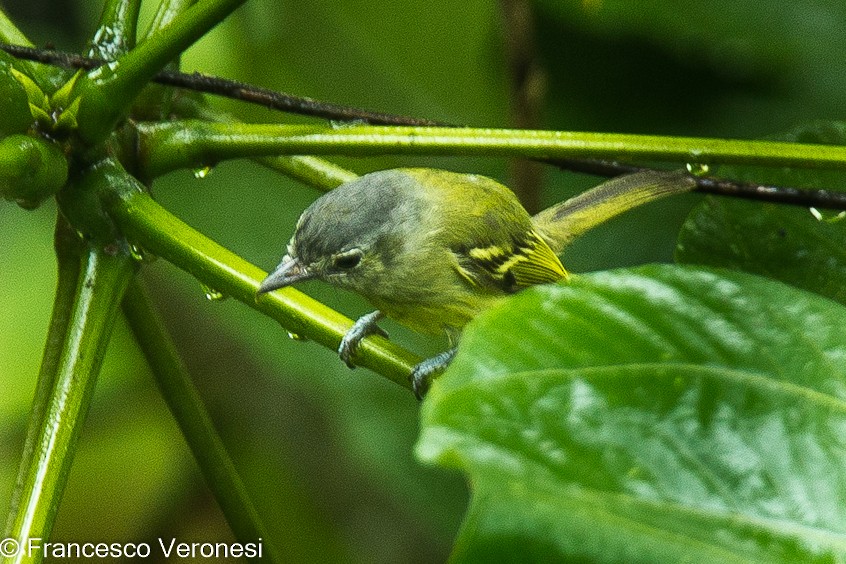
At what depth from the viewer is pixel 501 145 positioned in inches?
56.3

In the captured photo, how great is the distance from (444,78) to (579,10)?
56 cm

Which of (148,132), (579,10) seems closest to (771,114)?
(579,10)

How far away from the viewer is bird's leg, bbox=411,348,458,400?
152 cm

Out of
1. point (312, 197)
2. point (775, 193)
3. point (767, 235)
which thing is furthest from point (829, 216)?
point (312, 197)

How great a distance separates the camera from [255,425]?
2998 mm

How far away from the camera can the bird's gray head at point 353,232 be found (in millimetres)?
2096

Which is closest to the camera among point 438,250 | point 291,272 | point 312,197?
point 291,272

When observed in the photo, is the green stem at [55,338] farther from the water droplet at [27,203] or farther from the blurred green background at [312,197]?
the blurred green background at [312,197]

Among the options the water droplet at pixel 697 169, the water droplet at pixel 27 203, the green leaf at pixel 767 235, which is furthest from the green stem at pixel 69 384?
the green leaf at pixel 767 235

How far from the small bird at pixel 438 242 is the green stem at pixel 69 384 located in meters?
0.55

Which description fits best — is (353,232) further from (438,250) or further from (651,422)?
(651,422)

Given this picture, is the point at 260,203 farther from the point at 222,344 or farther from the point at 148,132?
the point at 148,132

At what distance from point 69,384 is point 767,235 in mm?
1275

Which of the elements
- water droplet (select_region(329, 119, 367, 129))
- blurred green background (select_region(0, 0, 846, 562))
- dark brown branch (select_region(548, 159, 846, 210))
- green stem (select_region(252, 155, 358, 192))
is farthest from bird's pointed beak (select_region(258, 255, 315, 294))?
dark brown branch (select_region(548, 159, 846, 210))
